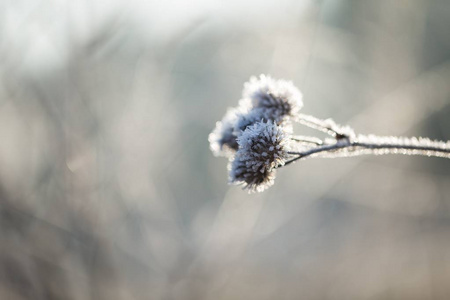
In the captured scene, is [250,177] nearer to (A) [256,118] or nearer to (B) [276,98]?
(A) [256,118]

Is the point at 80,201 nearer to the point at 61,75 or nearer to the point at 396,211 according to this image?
the point at 61,75

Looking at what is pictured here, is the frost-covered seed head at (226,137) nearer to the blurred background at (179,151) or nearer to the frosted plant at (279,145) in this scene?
the frosted plant at (279,145)

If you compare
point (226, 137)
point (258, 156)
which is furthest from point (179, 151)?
point (258, 156)

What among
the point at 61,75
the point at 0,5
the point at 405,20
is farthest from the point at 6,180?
the point at 405,20

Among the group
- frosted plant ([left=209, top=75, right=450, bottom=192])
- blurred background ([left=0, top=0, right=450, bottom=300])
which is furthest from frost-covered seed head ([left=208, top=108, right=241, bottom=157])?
blurred background ([left=0, top=0, right=450, bottom=300])

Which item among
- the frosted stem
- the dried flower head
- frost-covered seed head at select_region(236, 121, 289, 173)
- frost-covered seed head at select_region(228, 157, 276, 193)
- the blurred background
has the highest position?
the blurred background

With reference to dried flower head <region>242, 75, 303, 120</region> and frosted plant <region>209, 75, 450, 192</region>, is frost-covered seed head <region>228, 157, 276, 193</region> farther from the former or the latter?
dried flower head <region>242, 75, 303, 120</region>
